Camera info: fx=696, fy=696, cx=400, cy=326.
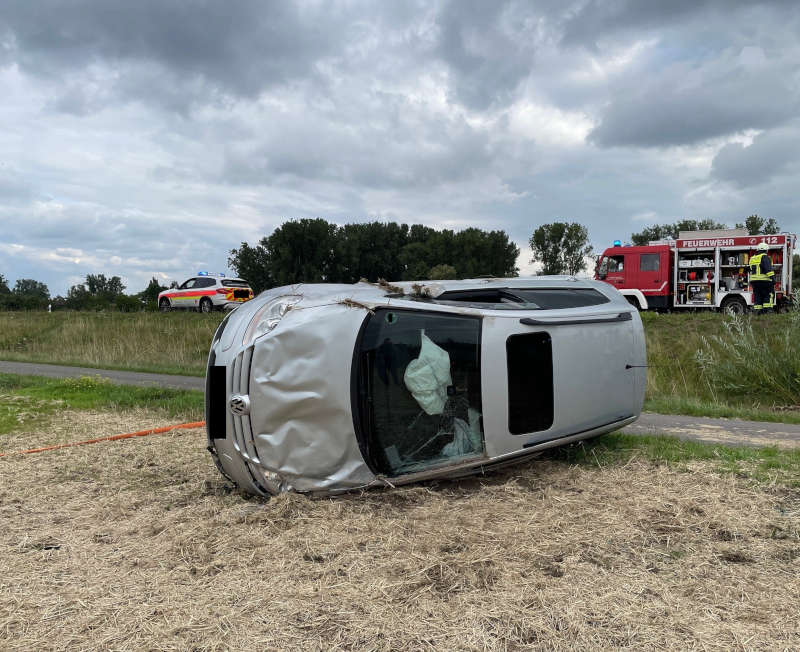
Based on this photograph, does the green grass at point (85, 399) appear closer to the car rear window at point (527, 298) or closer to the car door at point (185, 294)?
the car rear window at point (527, 298)

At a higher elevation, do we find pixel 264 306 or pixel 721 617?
pixel 264 306

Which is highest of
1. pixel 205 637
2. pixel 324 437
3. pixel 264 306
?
pixel 264 306

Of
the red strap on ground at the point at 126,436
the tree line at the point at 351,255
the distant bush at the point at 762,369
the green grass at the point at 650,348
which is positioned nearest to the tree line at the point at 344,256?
the tree line at the point at 351,255

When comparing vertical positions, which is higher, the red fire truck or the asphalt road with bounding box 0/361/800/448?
the red fire truck

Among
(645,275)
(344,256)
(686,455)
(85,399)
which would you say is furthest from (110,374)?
(344,256)

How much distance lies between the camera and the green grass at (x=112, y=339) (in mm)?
20516

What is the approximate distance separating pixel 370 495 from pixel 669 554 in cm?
201

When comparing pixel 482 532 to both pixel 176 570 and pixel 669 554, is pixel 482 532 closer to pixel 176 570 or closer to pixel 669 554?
pixel 669 554

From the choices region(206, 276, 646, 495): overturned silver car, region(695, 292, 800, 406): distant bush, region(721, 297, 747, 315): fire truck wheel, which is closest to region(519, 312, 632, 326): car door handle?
region(206, 276, 646, 495): overturned silver car

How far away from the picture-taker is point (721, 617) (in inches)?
126

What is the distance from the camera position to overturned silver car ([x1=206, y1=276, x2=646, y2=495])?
4.57 metres

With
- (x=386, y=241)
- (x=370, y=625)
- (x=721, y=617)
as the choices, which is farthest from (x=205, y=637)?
(x=386, y=241)

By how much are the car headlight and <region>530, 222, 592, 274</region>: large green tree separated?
49015mm

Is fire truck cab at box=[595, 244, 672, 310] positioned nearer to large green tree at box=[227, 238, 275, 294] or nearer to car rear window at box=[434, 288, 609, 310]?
car rear window at box=[434, 288, 609, 310]
